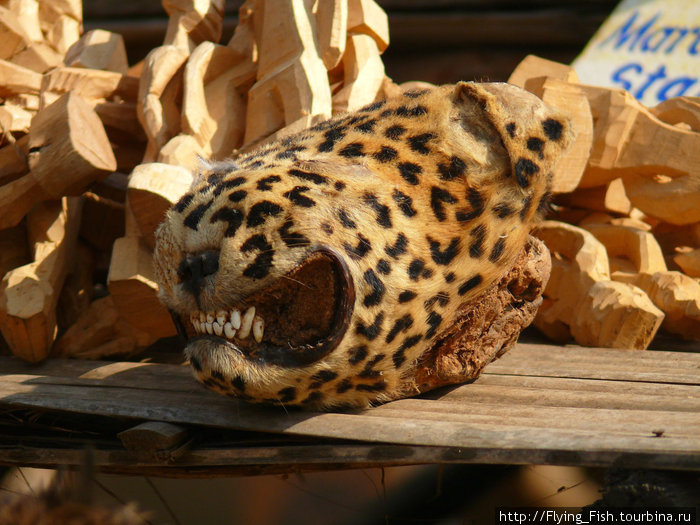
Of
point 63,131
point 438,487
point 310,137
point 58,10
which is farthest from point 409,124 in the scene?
point 58,10

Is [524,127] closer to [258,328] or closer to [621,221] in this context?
[258,328]

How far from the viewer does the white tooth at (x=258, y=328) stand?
1691 mm

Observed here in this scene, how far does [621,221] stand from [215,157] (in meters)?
1.61

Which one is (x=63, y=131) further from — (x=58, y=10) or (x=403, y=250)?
(x=58, y=10)

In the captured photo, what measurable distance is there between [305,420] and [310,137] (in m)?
0.68

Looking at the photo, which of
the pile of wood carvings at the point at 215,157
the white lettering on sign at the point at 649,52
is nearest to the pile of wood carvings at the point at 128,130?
the pile of wood carvings at the point at 215,157

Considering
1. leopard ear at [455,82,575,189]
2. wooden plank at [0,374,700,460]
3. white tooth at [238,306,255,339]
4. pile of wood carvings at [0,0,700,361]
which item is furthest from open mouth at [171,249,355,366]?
pile of wood carvings at [0,0,700,361]

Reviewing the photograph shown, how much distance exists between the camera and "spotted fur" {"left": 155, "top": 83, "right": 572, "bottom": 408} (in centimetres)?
163

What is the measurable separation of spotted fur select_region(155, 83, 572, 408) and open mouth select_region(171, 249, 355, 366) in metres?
0.02

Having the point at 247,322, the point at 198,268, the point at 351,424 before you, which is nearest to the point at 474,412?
the point at 351,424

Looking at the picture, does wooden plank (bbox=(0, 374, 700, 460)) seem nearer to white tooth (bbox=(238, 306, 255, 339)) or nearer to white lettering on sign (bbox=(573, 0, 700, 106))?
white tooth (bbox=(238, 306, 255, 339))

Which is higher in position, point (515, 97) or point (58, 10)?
point (515, 97)

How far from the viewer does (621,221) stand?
10.5 ft

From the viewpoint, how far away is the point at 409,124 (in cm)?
188
